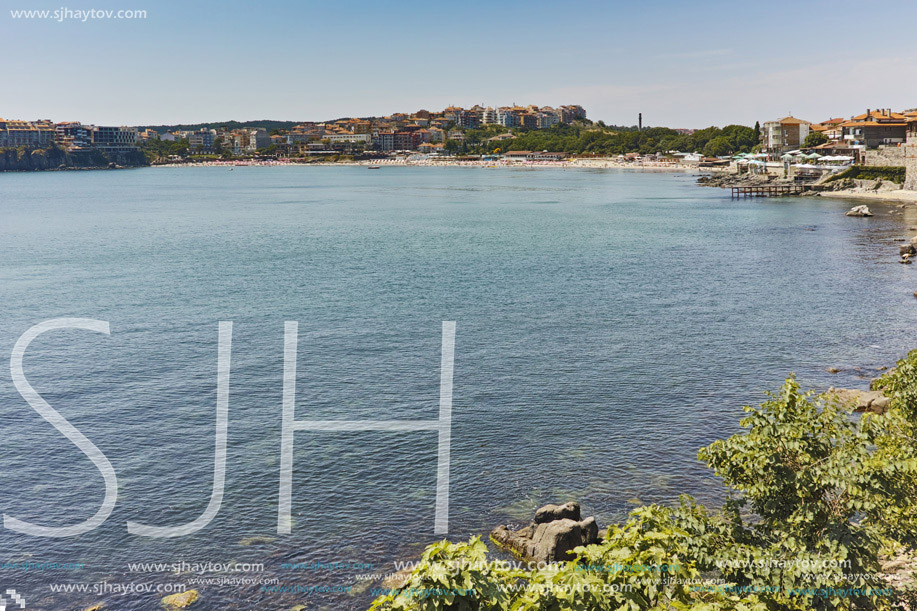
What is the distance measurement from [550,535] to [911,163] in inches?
4206

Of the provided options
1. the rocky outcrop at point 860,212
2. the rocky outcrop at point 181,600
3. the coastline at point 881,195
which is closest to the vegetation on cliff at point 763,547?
the rocky outcrop at point 181,600

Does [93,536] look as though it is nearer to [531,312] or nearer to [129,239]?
[531,312]

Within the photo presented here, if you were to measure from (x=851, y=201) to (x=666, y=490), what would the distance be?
10437 centimetres

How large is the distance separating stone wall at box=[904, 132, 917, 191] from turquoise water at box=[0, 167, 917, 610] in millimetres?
28196

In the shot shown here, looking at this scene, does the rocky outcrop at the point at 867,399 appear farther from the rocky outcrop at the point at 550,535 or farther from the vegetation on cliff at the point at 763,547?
the vegetation on cliff at the point at 763,547

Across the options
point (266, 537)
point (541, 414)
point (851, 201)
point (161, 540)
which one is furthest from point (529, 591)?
point (851, 201)

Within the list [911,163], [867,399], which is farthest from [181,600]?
[911,163]

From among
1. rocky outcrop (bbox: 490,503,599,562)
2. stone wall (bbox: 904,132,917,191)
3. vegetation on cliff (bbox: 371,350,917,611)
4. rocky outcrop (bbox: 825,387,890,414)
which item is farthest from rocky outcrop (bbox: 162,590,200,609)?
stone wall (bbox: 904,132,917,191)

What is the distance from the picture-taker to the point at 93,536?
66.3 ft

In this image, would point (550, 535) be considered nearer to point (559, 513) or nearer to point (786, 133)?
point (559, 513)

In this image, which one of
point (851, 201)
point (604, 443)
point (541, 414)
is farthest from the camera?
A: point (851, 201)

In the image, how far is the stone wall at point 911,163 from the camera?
9956 centimetres

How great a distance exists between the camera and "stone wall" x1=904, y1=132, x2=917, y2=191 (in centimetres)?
9956

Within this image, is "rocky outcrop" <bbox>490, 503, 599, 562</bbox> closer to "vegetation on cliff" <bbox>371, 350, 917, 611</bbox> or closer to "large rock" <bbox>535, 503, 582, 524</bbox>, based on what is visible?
"large rock" <bbox>535, 503, 582, 524</bbox>
